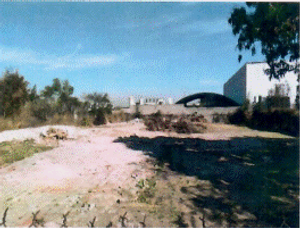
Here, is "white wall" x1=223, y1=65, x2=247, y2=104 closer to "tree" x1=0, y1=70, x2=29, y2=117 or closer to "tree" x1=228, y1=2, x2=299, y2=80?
"tree" x1=228, y1=2, x2=299, y2=80

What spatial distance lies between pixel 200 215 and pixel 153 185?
3.95 feet

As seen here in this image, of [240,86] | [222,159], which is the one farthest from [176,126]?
[240,86]

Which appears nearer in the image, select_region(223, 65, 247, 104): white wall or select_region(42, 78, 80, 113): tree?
select_region(42, 78, 80, 113): tree

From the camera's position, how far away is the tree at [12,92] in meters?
10.8

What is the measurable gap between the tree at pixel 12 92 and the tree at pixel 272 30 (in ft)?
32.5

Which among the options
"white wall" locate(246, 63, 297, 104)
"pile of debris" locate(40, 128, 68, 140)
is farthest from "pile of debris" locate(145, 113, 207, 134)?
"white wall" locate(246, 63, 297, 104)

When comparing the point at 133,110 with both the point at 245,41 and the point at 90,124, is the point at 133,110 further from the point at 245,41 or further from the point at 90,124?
the point at 245,41

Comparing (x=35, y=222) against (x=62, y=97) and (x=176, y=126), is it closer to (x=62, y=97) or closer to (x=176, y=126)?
(x=176, y=126)

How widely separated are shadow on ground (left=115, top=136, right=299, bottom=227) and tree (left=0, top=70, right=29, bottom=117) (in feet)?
27.0

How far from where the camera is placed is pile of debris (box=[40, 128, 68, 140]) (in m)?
8.06

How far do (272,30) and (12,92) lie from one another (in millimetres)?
10910

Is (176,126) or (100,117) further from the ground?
(100,117)

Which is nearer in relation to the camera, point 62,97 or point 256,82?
point 62,97

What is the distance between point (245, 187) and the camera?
138 inches
